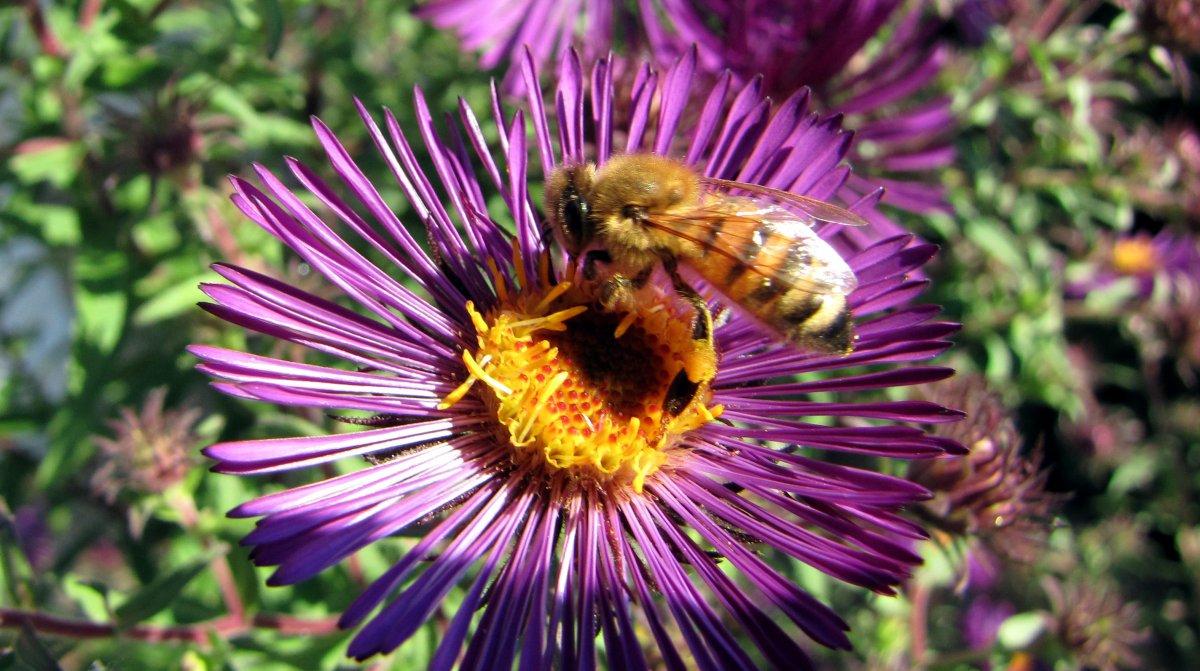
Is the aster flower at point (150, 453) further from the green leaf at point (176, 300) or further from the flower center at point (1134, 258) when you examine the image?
the flower center at point (1134, 258)

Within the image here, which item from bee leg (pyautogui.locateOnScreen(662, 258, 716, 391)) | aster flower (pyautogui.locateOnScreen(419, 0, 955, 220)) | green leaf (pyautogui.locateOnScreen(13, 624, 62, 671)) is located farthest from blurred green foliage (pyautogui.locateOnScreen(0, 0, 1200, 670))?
bee leg (pyautogui.locateOnScreen(662, 258, 716, 391))

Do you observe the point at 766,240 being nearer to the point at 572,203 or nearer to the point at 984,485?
the point at 572,203

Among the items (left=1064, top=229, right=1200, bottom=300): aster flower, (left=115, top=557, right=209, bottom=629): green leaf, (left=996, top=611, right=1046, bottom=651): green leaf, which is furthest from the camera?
(left=1064, top=229, right=1200, bottom=300): aster flower

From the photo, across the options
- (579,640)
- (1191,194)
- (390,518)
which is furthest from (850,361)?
(1191,194)

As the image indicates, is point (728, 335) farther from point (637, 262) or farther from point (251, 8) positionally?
point (251, 8)

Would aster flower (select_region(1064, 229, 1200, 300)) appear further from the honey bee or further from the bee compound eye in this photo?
the bee compound eye

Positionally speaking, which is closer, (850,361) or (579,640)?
(579,640)
